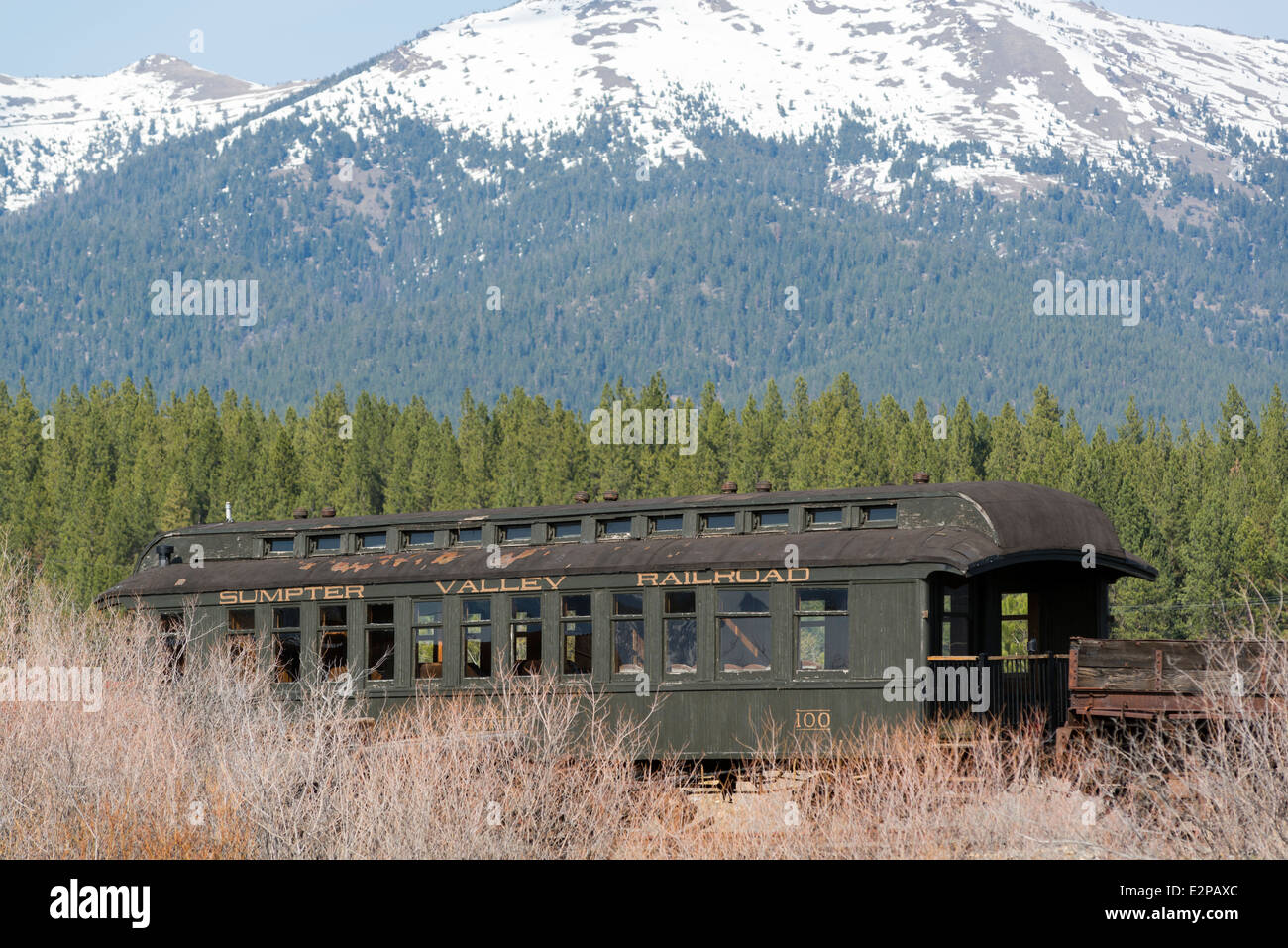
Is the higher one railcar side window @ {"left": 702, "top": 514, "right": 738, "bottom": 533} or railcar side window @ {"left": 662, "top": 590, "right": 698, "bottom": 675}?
railcar side window @ {"left": 702, "top": 514, "right": 738, "bottom": 533}

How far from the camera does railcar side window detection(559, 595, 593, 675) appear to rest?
2311 cm

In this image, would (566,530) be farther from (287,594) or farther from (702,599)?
(287,594)

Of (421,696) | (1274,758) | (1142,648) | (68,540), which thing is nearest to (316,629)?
(421,696)

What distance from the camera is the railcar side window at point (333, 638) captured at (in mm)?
24859

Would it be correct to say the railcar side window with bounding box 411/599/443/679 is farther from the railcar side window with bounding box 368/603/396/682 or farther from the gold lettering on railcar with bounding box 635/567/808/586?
the gold lettering on railcar with bounding box 635/567/808/586

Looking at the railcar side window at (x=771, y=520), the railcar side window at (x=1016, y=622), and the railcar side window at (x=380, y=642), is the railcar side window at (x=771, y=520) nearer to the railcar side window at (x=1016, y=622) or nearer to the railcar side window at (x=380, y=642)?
the railcar side window at (x=1016, y=622)

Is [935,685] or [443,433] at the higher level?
[443,433]

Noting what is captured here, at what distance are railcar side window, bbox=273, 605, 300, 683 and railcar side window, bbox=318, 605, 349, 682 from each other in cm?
50

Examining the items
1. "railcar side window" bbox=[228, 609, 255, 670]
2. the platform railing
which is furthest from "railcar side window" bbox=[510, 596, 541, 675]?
the platform railing

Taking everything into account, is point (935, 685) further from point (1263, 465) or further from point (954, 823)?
point (1263, 465)

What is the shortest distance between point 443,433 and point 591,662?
69.3 meters

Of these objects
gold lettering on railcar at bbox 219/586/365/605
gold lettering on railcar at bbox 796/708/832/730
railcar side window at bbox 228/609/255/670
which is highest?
gold lettering on railcar at bbox 219/586/365/605

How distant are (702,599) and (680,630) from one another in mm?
584
